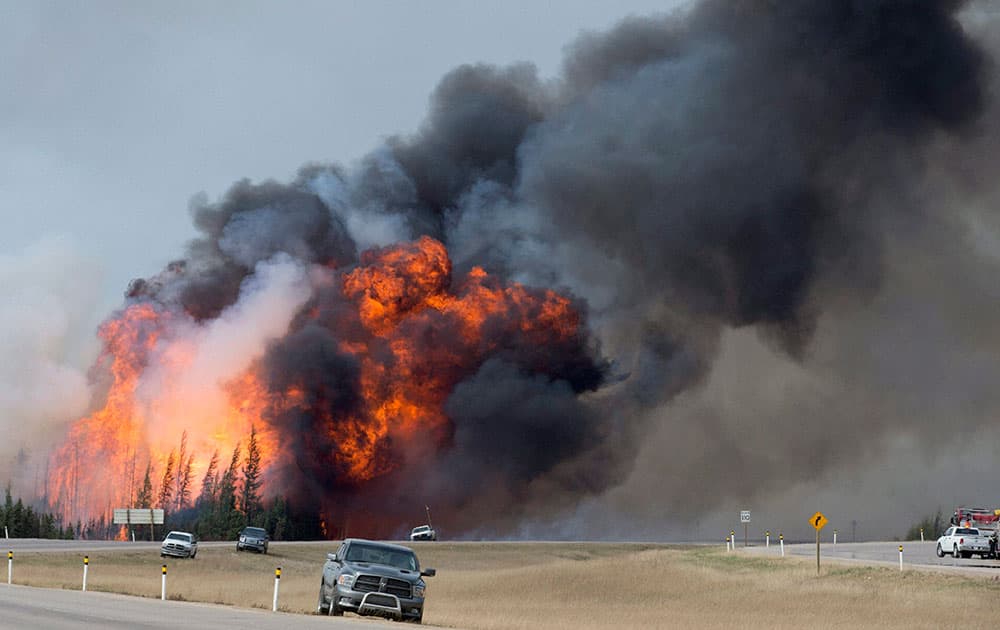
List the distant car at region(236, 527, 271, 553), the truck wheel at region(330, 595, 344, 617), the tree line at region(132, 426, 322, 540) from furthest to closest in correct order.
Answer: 1. the tree line at region(132, 426, 322, 540)
2. the distant car at region(236, 527, 271, 553)
3. the truck wheel at region(330, 595, 344, 617)

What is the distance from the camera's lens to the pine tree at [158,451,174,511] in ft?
381

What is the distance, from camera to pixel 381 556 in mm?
36906

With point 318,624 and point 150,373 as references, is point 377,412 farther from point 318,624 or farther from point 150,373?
point 318,624

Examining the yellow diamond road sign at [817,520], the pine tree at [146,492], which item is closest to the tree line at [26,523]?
the pine tree at [146,492]

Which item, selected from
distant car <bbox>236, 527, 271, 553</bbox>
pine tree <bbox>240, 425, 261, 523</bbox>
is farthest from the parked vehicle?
pine tree <bbox>240, 425, 261, 523</bbox>

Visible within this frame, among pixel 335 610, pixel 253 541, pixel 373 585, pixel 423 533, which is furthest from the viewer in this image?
pixel 423 533

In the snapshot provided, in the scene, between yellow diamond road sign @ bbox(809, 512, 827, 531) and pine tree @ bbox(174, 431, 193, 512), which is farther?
pine tree @ bbox(174, 431, 193, 512)

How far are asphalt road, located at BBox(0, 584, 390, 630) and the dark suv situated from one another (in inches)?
24.9

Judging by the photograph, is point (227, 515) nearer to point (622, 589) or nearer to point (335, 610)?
point (622, 589)

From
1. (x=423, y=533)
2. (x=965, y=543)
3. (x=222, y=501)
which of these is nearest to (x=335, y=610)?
(x=965, y=543)

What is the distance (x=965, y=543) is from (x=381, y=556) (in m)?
48.6

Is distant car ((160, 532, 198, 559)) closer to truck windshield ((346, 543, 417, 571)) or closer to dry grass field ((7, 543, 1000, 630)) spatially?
dry grass field ((7, 543, 1000, 630))

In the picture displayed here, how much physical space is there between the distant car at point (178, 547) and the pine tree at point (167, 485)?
35670mm

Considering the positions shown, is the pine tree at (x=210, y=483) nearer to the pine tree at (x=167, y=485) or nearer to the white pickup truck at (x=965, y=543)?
the pine tree at (x=167, y=485)
